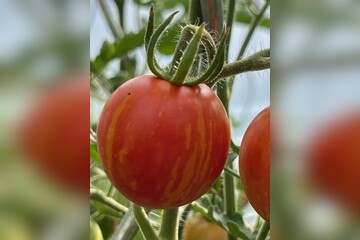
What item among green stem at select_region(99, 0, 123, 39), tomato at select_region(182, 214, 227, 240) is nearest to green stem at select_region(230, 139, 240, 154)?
tomato at select_region(182, 214, 227, 240)

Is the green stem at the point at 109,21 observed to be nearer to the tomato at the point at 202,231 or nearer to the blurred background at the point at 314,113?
the tomato at the point at 202,231

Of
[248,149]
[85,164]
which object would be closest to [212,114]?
[248,149]

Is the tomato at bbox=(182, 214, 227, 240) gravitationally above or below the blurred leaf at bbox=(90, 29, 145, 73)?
below

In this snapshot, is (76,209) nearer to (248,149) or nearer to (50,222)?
(50,222)

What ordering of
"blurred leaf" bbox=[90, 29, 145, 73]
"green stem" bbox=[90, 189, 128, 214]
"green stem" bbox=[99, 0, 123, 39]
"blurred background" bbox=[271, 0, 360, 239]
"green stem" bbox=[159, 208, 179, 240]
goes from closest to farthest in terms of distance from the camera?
"blurred background" bbox=[271, 0, 360, 239] → "green stem" bbox=[159, 208, 179, 240] → "green stem" bbox=[90, 189, 128, 214] → "blurred leaf" bbox=[90, 29, 145, 73] → "green stem" bbox=[99, 0, 123, 39]

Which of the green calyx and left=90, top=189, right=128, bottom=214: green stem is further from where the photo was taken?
left=90, top=189, right=128, bottom=214: green stem

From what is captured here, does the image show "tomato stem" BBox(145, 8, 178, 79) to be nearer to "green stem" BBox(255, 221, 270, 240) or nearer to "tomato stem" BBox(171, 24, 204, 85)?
"tomato stem" BBox(171, 24, 204, 85)

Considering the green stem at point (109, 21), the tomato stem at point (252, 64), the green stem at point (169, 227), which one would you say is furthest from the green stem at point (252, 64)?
the green stem at point (109, 21)

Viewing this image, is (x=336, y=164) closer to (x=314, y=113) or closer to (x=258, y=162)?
(x=314, y=113)
